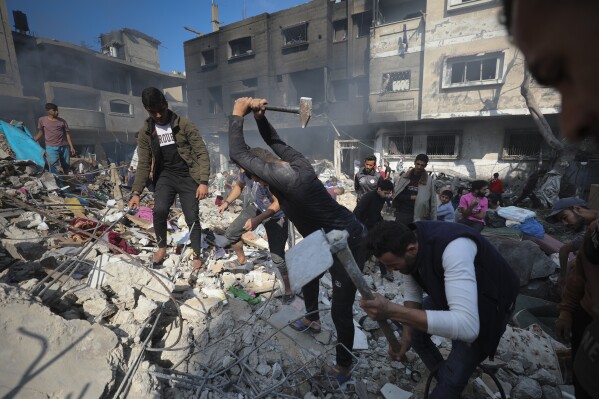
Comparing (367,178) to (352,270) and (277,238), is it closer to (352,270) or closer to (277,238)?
(277,238)

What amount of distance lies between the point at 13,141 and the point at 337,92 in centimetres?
1604

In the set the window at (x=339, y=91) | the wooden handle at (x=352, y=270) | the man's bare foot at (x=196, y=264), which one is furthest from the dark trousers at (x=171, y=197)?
the window at (x=339, y=91)

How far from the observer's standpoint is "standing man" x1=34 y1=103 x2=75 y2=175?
644 cm

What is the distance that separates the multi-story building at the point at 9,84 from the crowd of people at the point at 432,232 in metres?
17.4

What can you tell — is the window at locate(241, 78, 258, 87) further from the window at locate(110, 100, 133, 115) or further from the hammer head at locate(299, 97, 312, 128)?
the hammer head at locate(299, 97, 312, 128)

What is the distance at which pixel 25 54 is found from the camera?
17.1m

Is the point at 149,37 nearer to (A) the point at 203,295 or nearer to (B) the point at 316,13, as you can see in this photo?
(B) the point at 316,13

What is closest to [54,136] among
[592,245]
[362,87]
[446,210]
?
[446,210]

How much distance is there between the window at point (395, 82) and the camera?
47.1 ft

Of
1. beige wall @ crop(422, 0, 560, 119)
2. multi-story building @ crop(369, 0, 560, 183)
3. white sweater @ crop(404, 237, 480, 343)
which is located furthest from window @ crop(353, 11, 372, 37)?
white sweater @ crop(404, 237, 480, 343)

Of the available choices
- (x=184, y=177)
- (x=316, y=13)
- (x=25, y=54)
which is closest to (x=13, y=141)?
(x=184, y=177)

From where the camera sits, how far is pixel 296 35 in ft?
64.1

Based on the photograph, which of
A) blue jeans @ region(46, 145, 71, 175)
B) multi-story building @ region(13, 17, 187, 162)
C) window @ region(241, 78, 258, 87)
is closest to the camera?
blue jeans @ region(46, 145, 71, 175)

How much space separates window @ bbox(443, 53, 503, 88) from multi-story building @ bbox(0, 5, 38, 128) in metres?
20.7
